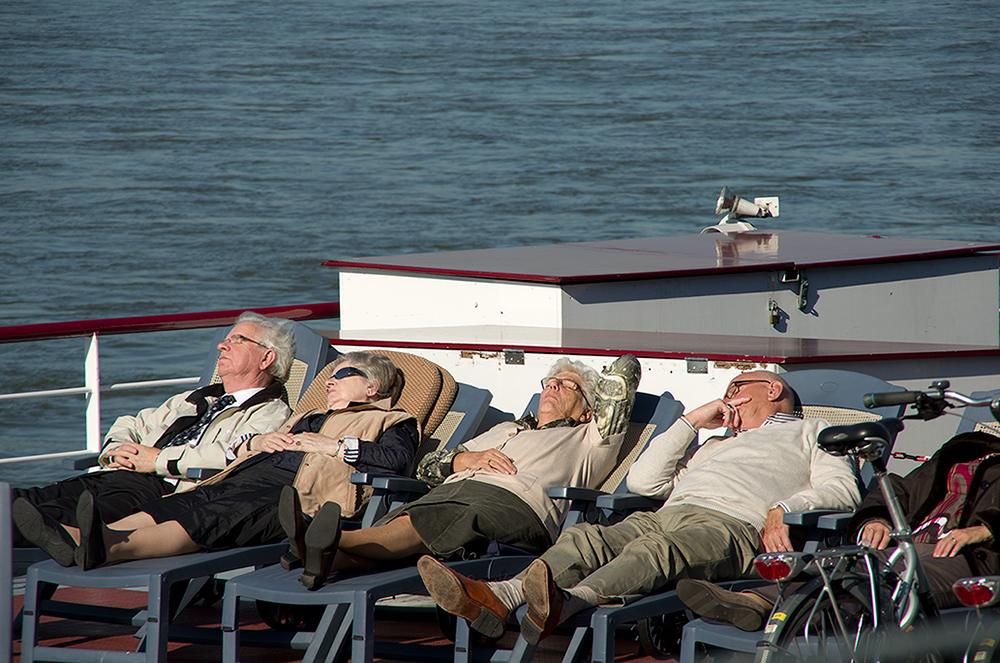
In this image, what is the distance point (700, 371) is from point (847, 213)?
2703cm

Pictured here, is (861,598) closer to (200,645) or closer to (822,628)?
(822,628)

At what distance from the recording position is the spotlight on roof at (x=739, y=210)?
6879 mm

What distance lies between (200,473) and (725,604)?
174 cm

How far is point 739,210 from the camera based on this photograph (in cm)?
696

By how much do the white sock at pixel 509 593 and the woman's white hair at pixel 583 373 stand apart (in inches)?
39.7

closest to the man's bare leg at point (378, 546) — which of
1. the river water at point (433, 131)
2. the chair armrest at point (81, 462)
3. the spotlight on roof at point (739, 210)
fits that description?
the chair armrest at point (81, 462)

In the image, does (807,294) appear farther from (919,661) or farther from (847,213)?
(847,213)

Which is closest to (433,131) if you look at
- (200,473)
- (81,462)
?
(81,462)

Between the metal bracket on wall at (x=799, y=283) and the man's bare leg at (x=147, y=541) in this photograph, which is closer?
the man's bare leg at (x=147, y=541)

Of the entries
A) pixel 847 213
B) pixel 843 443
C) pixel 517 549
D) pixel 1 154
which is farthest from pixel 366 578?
pixel 1 154

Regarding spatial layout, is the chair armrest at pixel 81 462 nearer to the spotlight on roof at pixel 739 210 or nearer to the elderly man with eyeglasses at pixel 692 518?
the elderly man with eyeglasses at pixel 692 518

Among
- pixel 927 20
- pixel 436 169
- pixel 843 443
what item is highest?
pixel 927 20

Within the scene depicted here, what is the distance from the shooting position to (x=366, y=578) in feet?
9.95

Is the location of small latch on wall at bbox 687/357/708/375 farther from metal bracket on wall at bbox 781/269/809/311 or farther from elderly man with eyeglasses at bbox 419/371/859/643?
metal bracket on wall at bbox 781/269/809/311
